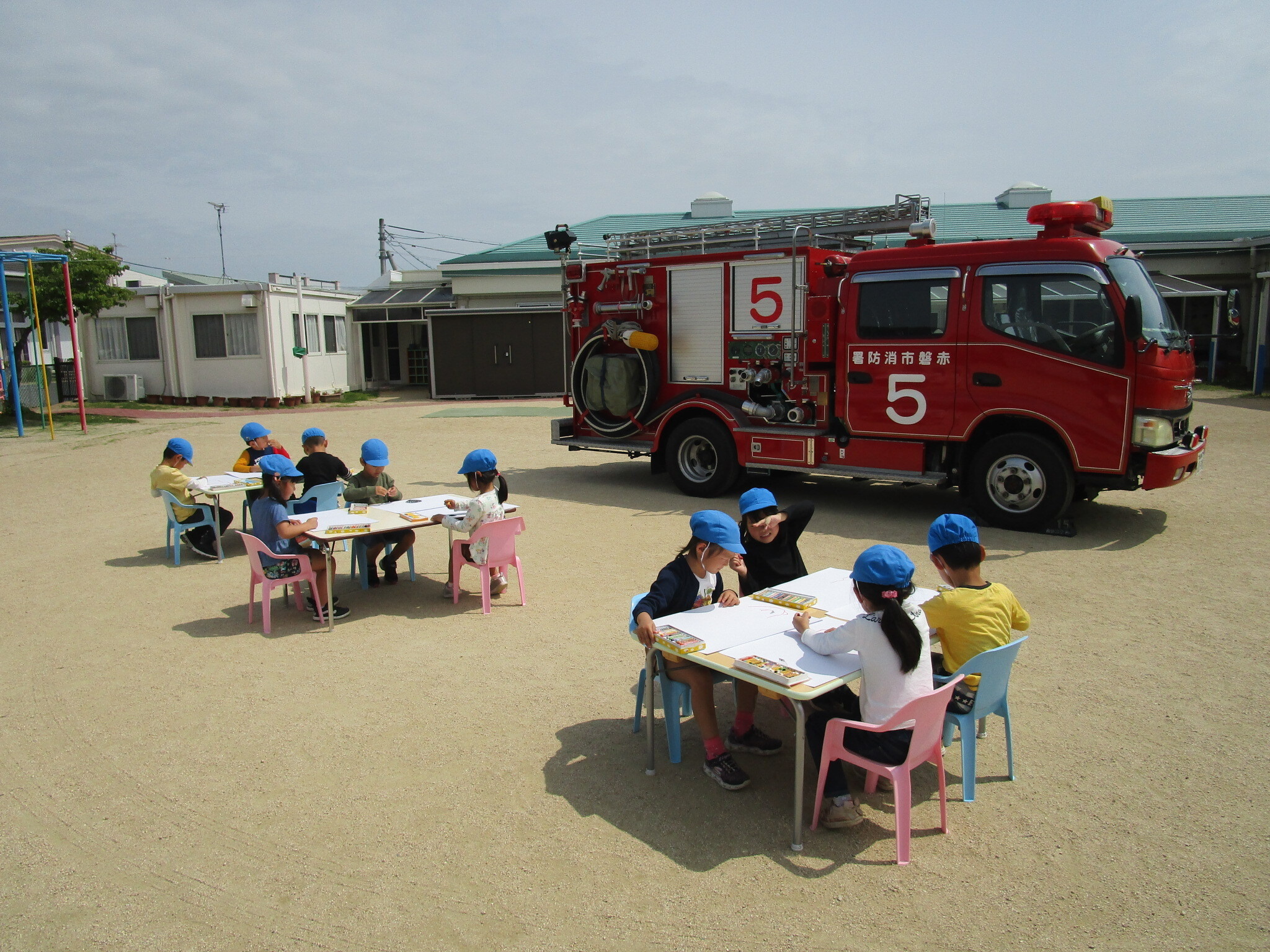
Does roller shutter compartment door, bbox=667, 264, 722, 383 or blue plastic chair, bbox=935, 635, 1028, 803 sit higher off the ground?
roller shutter compartment door, bbox=667, 264, 722, 383

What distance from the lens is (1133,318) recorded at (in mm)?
7422

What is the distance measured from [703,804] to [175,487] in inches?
242

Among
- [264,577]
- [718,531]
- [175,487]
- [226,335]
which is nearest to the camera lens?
[718,531]

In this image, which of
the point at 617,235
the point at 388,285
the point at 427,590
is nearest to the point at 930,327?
the point at 617,235

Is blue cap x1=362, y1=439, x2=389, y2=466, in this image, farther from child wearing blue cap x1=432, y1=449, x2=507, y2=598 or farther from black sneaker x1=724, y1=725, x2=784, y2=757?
black sneaker x1=724, y1=725, x2=784, y2=757

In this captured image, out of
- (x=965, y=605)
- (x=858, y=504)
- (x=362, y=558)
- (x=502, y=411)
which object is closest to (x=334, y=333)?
(x=502, y=411)

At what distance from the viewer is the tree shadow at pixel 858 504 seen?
8172 millimetres

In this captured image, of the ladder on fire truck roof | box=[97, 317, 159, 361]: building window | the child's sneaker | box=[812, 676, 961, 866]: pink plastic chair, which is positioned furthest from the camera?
box=[97, 317, 159, 361]: building window

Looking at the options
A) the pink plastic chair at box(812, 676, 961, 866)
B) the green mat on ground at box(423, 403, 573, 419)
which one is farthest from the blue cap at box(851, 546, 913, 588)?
the green mat on ground at box(423, 403, 573, 419)

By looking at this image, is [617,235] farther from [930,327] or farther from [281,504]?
[281,504]

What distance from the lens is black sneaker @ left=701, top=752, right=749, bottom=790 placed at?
3861 millimetres

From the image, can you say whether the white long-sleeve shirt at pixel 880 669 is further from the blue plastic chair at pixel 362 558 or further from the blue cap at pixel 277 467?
the blue plastic chair at pixel 362 558

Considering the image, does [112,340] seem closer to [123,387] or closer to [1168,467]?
[123,387]

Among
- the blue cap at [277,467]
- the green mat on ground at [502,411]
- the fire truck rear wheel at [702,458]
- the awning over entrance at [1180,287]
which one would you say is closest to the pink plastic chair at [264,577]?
the blue cap at [277,467]
